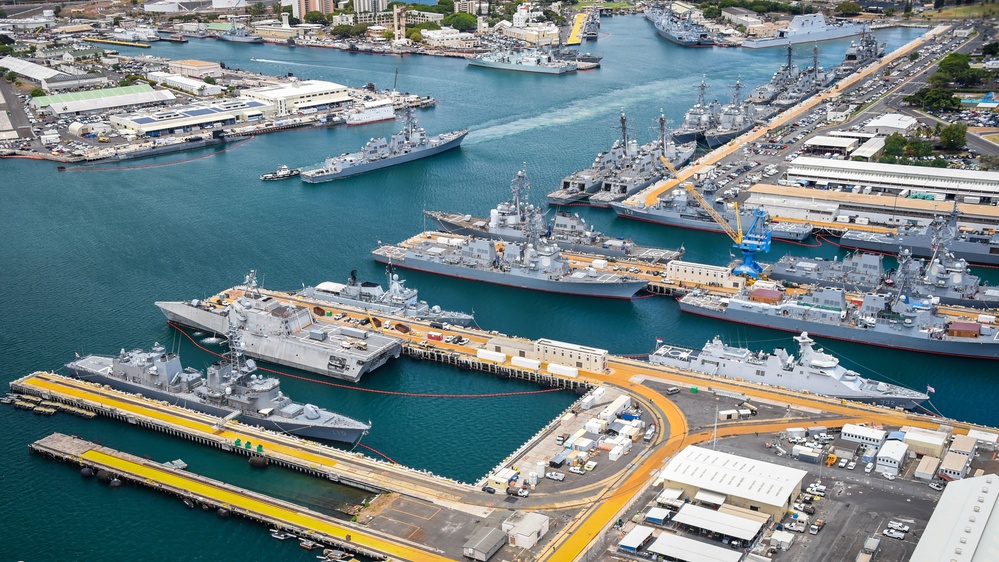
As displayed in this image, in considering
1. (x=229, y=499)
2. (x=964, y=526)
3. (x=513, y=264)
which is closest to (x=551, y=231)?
(x=513, y=264)

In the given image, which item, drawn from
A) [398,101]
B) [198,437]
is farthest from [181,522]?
[398,101]

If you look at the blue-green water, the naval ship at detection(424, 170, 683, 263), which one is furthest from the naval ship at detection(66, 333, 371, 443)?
the naval ship at detection(424, 170, 683, 263)

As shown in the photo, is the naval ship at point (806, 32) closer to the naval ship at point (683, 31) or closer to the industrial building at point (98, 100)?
the naval ship at point (683, 31)

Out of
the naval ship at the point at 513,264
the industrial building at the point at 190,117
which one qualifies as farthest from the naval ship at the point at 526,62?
the naval ship at the point at 513,264

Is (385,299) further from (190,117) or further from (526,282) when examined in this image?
(190,117)

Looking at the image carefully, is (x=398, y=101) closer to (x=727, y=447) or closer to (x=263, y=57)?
(x=263, y=57)

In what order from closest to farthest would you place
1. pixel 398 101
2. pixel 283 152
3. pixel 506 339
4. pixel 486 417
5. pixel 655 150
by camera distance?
pixel 486 417
pixel 506 339
pixel 655 150
pixel 283 152
pixel 398 101

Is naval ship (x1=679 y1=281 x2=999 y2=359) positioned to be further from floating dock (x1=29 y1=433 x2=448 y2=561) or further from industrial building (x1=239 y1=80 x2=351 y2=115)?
industrial building (x1=239 y1=80 x2=351 y2=115)
